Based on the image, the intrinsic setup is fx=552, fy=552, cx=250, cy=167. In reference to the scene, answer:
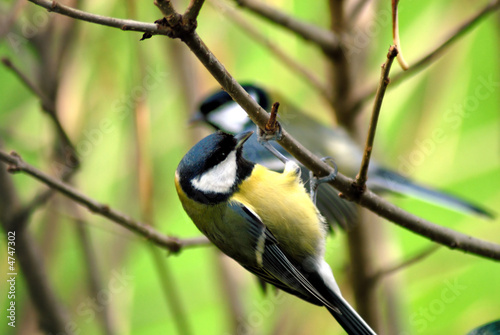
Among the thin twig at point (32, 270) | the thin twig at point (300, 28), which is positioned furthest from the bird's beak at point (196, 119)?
the thin twig at point (32, 270)

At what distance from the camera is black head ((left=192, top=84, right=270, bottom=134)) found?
6.57 feet

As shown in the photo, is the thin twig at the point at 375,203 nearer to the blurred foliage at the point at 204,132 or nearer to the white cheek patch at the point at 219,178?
the white cheek patch at the point at 219,178

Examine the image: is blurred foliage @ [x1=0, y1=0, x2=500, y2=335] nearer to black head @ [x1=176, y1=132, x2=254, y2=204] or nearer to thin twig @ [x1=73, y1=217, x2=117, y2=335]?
thin twig @ [x1=73, y1=217, x2=117, y2=335]

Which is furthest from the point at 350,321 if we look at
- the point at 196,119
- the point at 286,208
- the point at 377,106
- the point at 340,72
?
the point at 196,119

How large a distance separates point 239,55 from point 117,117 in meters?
0.53

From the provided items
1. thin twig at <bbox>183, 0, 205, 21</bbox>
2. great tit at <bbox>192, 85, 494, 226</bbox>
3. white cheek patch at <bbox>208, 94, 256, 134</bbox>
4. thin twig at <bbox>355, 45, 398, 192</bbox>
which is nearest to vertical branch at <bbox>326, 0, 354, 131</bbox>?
great tit at <bbox>192, 85, 494, 226</bbox>

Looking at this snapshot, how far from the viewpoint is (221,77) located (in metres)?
0.82

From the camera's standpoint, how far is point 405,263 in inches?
51.9

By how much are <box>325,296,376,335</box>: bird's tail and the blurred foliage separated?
381 mm

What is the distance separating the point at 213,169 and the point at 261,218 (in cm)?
16

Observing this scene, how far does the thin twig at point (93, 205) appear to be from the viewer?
3.59 feet

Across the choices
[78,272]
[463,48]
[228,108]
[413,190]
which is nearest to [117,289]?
[78,272]

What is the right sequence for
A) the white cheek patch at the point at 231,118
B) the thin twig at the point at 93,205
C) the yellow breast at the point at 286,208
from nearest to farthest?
the thin twig at the point at 93,205 → the yellow breast at the point at 286,208 → the white cheek patch at the point at 231,118

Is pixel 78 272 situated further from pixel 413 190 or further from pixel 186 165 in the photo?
pixel 413 190
